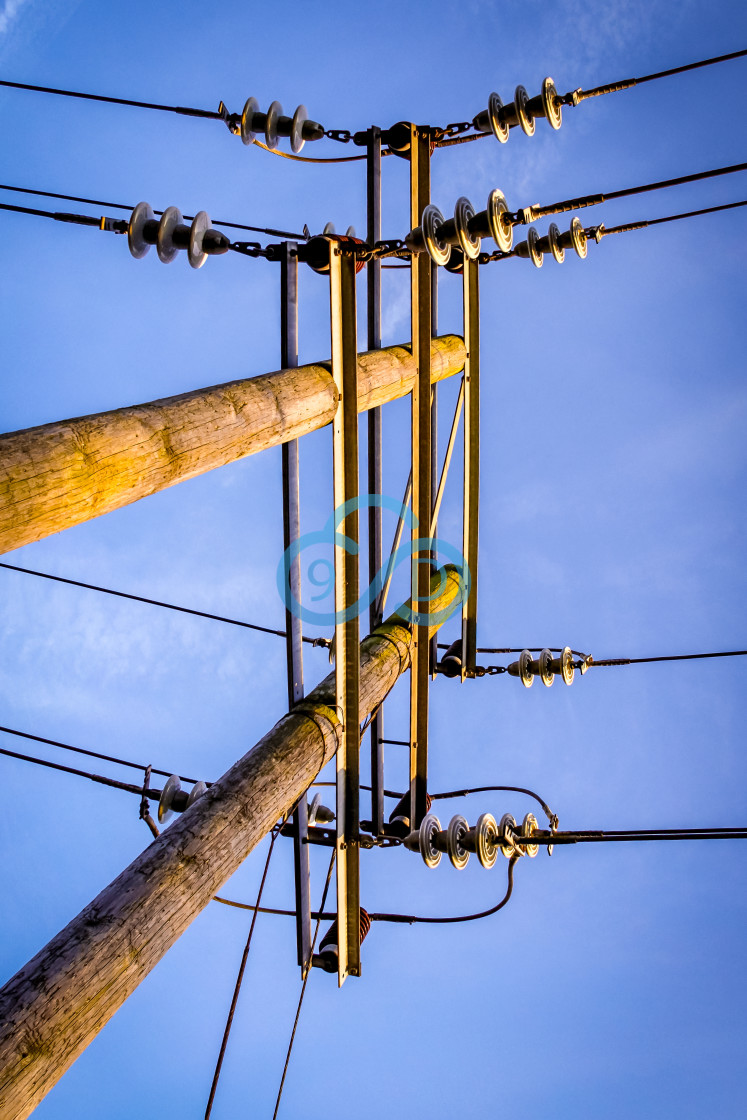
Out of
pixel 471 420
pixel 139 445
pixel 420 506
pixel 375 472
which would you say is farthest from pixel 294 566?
pixel 471 420

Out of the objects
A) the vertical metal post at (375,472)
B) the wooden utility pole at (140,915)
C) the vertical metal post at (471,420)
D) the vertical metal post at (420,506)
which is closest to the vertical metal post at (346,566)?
the wooden utility pole at (140,915)

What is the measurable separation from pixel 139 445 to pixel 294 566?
2.46 meters

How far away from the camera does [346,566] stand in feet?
17.8

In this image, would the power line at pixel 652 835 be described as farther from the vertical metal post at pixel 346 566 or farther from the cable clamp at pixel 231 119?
the cable clamp at pixel 231 119

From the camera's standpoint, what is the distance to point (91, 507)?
3.08 m

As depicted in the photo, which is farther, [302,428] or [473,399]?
[473,399]

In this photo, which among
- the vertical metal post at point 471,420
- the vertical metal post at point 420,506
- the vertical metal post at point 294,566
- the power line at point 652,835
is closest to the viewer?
the power line at point 652,835

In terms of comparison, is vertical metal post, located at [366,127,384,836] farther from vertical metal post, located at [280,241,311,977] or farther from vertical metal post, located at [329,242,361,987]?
vertical metal post, located at [329,242,361,987]

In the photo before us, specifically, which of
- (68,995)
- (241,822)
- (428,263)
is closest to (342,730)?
(241,822)

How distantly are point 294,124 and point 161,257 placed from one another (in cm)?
266

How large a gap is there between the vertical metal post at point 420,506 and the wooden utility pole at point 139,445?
157 centimetres

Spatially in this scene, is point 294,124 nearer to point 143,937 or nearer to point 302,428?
point 302,428

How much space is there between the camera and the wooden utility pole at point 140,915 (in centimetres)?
277

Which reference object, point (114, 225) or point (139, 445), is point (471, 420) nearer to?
point (114, 225)
